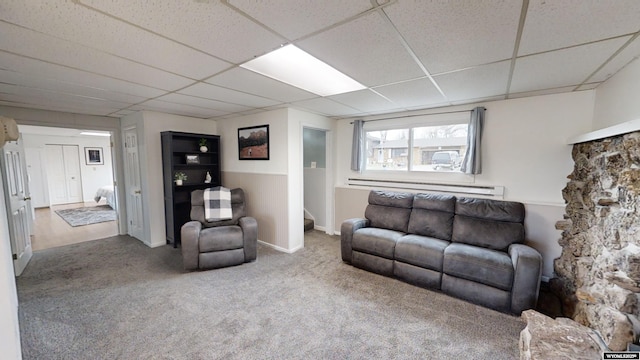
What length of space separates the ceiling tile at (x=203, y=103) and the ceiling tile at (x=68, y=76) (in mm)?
212

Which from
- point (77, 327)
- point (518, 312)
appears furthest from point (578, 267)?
point (77, 327)

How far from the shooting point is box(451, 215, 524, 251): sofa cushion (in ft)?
8.90

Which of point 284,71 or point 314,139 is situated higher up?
point 284,71

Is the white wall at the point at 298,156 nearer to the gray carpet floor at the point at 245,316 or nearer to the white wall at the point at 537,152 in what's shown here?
the gray carpet floor at the point at 245,316

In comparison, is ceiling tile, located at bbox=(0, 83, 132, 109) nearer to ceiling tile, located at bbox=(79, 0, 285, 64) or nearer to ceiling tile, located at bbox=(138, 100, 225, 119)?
ceiling tile, located at bbox=(138, 100, 225, 119)

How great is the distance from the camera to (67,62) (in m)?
1.88

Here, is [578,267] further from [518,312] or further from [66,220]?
[66,220]

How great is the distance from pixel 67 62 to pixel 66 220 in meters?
5.81

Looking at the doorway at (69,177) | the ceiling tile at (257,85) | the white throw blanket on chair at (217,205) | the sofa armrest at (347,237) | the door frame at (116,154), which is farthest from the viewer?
the doorway at (69,177)

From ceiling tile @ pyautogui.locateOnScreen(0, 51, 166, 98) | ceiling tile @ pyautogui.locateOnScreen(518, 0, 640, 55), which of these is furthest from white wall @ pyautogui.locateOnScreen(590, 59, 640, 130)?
ceiling tile @ pyautogui.locateOnScreen(0, 51, 166, 98)

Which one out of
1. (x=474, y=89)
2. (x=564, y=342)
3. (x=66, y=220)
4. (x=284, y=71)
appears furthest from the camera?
(x=66, y=220)

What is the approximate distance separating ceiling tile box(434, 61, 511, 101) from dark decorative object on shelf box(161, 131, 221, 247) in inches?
150

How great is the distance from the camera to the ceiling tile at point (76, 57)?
149 cm

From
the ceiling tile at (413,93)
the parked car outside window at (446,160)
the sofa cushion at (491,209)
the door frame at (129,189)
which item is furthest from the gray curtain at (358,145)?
the door frame at (129,189)
